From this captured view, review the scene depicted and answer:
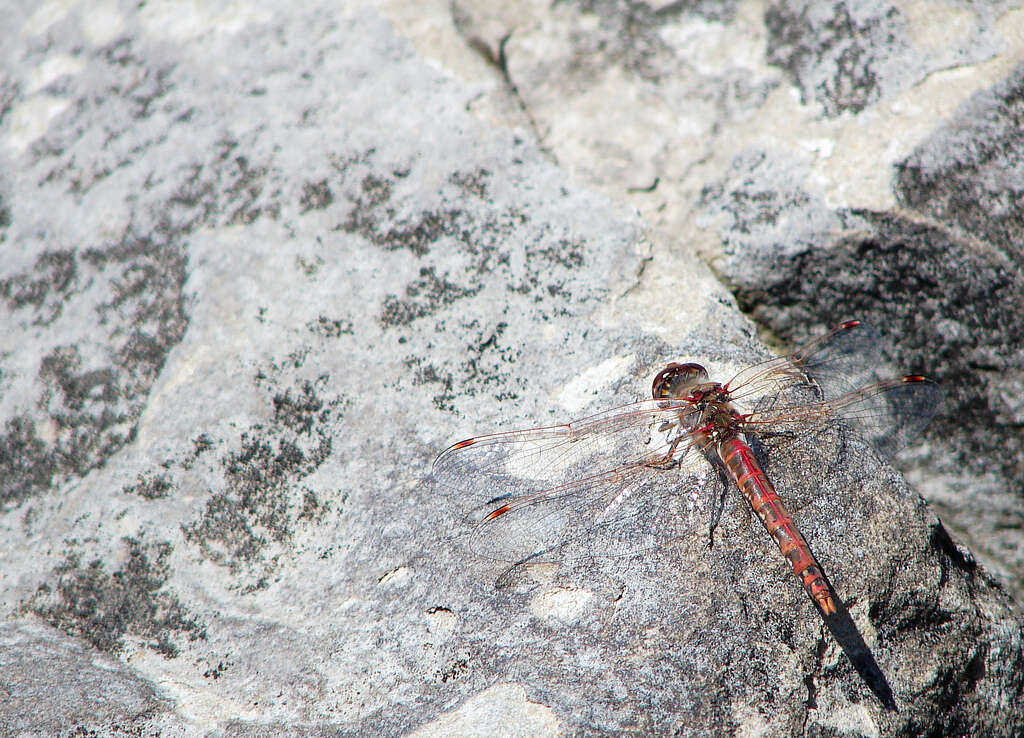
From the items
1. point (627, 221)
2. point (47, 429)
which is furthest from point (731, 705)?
point (47, 429)

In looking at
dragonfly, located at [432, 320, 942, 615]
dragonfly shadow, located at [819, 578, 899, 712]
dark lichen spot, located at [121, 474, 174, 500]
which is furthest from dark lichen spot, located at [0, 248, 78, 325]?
dragonfly shadow, located at [819, 578, 899, 712]

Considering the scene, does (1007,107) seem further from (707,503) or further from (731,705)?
(731,705)

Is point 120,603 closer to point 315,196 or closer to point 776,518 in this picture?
point 315,196

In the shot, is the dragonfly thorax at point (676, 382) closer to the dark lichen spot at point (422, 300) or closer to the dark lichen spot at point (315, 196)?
the dark lichen spot at point (422, 300)

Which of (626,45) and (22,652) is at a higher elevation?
(626,45)

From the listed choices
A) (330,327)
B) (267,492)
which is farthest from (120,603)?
(330,327)

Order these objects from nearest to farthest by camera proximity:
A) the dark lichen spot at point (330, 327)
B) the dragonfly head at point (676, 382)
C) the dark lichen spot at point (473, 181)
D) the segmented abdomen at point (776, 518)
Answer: the segmented abdomen at point (776, 518), the dragonfly head at point (676, 382), the dark lichen spot at point (330, 327), the dark lichen spot at point (473, 181)

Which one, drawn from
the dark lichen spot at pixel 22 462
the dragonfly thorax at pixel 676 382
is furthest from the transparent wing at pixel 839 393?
the dark lichen spot at pixel 22 462
